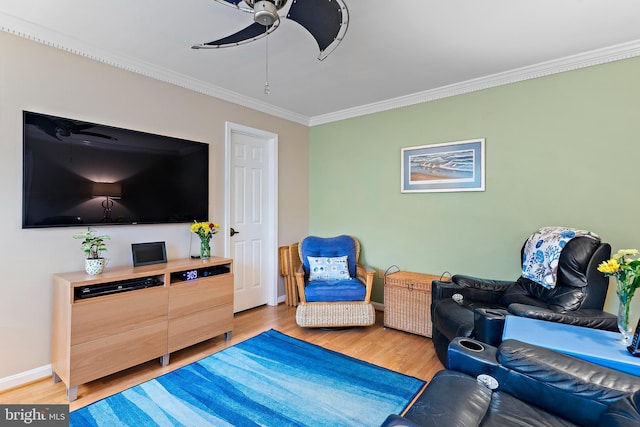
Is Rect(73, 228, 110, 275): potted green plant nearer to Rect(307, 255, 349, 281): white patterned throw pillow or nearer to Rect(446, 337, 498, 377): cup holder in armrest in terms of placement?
Rect(307, 255, 349, 281): white patterned throw pillow

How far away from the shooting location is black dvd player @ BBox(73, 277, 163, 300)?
6.93 ft

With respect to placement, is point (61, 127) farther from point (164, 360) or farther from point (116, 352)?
point (164, 360)

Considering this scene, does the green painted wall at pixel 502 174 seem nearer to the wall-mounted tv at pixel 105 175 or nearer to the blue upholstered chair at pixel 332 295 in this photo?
the blue upholstered chair at pixel 332 295

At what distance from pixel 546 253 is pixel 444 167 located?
1320mm

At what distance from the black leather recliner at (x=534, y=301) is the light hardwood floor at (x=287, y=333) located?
0.98 ft

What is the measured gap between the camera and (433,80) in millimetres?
3098

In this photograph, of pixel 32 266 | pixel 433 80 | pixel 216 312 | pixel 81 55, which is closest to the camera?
pixel 32 266

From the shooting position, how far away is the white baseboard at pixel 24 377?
2133mm

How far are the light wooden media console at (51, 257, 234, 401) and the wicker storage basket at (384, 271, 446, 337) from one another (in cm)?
167

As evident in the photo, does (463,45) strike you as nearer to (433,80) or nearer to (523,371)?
(433,80)

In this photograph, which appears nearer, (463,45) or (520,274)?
(463,45)

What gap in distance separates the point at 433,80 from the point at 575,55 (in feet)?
3.66

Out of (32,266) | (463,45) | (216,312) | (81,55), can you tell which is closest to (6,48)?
(81,55)

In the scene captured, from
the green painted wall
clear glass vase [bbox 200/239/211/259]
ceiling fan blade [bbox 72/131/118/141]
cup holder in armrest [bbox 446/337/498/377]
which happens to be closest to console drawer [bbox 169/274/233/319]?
clear glass vase [bbox 200/239/211/259]
